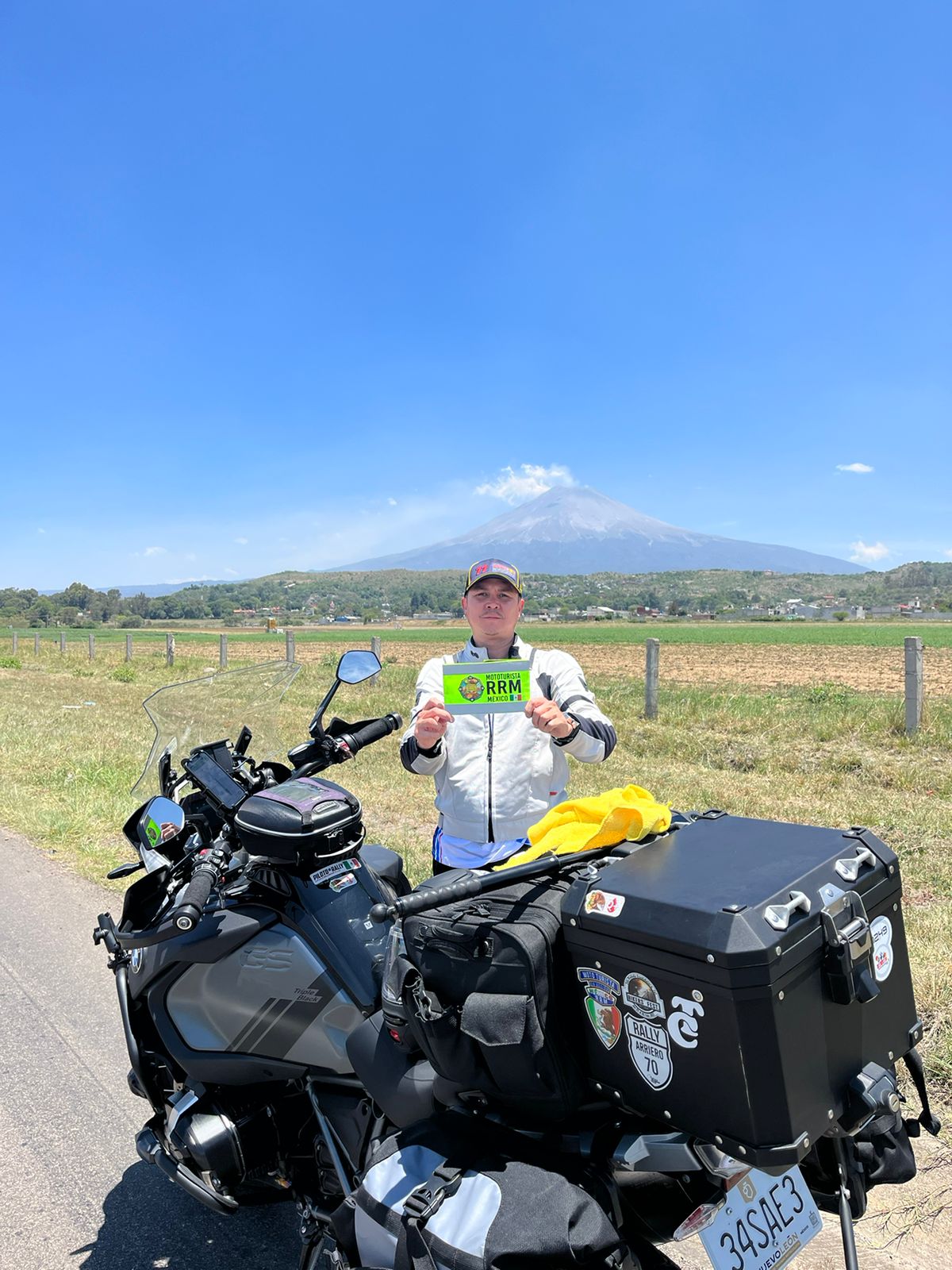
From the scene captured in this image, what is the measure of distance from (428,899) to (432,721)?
3.43ft

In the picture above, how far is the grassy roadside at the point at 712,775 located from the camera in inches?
217

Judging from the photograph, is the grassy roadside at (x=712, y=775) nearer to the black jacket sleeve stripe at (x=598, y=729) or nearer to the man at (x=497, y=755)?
the man at (x=497, y=755)

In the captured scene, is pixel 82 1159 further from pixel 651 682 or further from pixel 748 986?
pixel 651 682

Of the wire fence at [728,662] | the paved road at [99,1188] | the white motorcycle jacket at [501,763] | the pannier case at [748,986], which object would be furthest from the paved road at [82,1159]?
the wire fence at [728,662]

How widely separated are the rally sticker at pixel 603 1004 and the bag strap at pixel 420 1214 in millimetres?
353

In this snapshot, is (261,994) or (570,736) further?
(570,736)

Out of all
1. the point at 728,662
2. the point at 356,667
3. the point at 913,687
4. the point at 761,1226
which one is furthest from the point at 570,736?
the point at 728,662

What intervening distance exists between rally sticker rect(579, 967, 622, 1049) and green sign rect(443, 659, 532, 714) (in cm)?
113

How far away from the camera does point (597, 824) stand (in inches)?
67.4

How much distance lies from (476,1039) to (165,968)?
1.16 metres

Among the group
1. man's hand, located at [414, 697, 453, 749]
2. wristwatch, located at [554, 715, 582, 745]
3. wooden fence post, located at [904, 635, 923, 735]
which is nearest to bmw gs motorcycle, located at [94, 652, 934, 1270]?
man's hand, located at [414, 697, 453, 749]

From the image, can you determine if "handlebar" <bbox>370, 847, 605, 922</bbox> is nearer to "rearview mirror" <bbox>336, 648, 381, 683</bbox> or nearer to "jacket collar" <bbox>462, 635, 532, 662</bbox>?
"rearview mirror" <bbox>336, 648, 381, 683</bbox>

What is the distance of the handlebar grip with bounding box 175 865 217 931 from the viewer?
2.03m

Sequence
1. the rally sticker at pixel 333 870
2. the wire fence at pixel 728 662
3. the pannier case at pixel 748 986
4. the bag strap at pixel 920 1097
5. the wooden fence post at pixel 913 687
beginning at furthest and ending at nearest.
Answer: the wire fence at pixel 728 662 → the wooden fence post at pixel 913 687 → the rally sticker at pixel 333 870 → the bag strap at pixel 920 1097 → the pannier case at pixel 748 986
